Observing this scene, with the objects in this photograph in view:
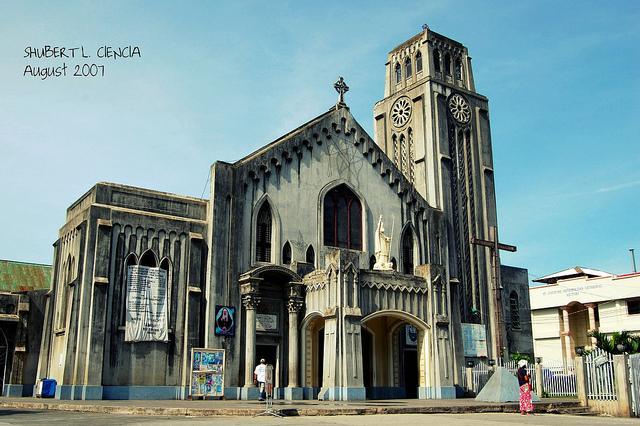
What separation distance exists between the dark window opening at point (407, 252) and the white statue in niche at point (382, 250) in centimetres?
174

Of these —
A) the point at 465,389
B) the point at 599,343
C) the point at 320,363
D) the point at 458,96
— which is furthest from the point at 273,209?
the point at 599,343

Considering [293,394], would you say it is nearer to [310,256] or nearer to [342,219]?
[310,256]

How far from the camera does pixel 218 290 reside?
95.8 ft

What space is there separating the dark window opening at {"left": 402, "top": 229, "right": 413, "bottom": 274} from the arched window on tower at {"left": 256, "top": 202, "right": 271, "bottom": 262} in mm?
7744

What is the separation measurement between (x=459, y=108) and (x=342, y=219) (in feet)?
47.6

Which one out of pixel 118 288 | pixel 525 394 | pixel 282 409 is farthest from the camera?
pixel 118 288

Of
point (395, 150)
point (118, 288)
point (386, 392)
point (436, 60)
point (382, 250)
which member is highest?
point (436, 60)

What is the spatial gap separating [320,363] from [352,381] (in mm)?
4947

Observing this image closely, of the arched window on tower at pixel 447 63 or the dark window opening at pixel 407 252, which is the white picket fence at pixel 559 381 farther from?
the arched window on tower at pixel 447 63

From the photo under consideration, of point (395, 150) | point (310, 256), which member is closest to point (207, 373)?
point (310, 256)

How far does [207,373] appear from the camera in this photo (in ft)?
90.5

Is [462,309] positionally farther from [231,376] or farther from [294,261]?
[231,376]

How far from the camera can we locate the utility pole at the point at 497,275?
128 ft

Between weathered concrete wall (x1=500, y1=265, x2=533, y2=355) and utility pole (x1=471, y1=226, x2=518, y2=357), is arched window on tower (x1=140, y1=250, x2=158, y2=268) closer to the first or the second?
utility pole (x1=471, y1=226, x2=518, y2=357)
